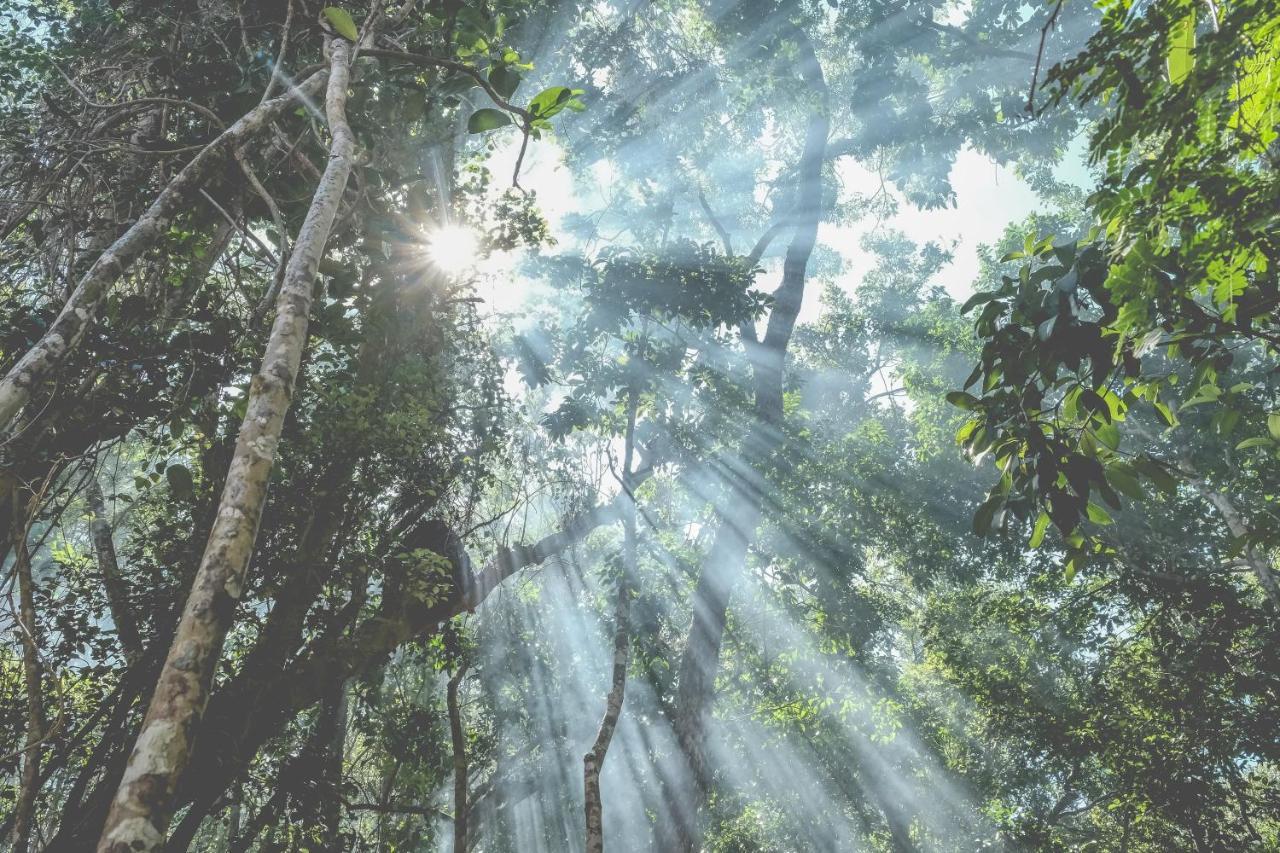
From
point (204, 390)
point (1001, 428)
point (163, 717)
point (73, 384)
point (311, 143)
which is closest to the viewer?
point (163, 717)

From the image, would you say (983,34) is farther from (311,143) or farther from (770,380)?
(311,143)

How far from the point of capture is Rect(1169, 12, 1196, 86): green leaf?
1588 millimetres

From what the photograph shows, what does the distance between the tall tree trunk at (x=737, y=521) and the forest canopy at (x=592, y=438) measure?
73mm

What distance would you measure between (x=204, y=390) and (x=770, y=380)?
8519 mm

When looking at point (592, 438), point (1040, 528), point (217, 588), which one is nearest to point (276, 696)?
point (217, 588)

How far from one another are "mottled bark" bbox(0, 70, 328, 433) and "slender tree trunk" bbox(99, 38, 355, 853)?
86 centimetres

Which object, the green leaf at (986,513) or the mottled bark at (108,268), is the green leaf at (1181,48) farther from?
the mottled bark at (108,268)

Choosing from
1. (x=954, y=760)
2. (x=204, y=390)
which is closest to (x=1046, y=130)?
(x=954, y=760)

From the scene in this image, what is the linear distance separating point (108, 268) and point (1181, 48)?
149 inches

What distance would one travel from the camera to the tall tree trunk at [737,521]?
7.55 meters

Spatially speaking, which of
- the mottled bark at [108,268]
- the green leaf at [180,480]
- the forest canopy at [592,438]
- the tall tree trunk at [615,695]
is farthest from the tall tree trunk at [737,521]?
the mottled bark at [108,268]

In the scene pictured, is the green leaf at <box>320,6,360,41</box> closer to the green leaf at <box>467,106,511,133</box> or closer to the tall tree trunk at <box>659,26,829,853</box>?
the green leaf at <box>467,106,511,133</box>

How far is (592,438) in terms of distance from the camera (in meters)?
11.5

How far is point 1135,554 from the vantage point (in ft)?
30.3
